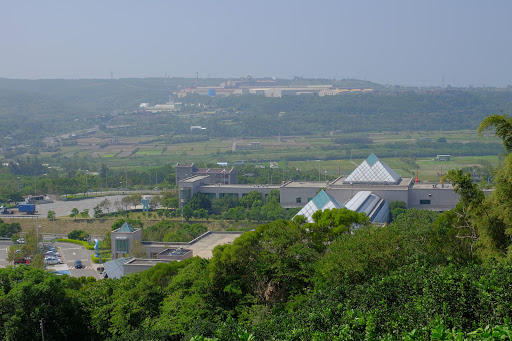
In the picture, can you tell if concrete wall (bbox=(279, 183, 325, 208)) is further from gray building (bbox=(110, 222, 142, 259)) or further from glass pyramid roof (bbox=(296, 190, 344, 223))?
gray building (bbox=(110, 222, 142, 259))

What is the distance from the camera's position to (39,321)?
52.3 feet

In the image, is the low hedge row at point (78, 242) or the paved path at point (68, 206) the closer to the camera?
the low hedge row at point (78, 242)

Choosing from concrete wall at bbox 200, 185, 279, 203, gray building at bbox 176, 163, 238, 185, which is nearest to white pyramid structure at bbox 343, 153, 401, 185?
concrete wall at bbox 200, 185, 279, 203

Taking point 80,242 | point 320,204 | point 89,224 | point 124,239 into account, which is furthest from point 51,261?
point 320,204

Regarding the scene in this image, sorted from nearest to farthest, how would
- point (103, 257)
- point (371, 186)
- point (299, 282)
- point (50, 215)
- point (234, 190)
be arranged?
point (299, 282) → point (103, 257) → point (371, 186) → point (50, 215) → point (234, 190)

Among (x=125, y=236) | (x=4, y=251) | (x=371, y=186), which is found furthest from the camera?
(x=371, y=186)

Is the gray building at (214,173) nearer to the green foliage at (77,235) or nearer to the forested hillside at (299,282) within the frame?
the green foliage at (77,235)

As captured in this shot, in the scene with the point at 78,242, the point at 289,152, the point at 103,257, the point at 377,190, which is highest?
the point at 377,190

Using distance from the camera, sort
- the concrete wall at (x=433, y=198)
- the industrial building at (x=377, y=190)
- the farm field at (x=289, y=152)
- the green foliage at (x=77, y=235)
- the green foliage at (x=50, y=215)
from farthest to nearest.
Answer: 1. the farm field at (x=289, y=152)
2. the green foliage at (x=50, y=215)
3. the concrete wall at (x=433, y=198)
4. the industrial building at (x=377, y=190)
5. the green foliage at (x=77, y=235)

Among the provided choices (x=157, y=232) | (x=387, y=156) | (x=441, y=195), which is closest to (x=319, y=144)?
(x=387, y=156)

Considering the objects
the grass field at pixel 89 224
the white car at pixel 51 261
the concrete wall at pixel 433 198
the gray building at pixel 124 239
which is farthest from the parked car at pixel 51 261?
the concrete wall at pixel 433 198

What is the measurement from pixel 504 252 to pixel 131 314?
831cm

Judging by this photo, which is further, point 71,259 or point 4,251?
point 4,251

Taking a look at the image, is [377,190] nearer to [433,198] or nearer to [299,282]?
[433,198]
